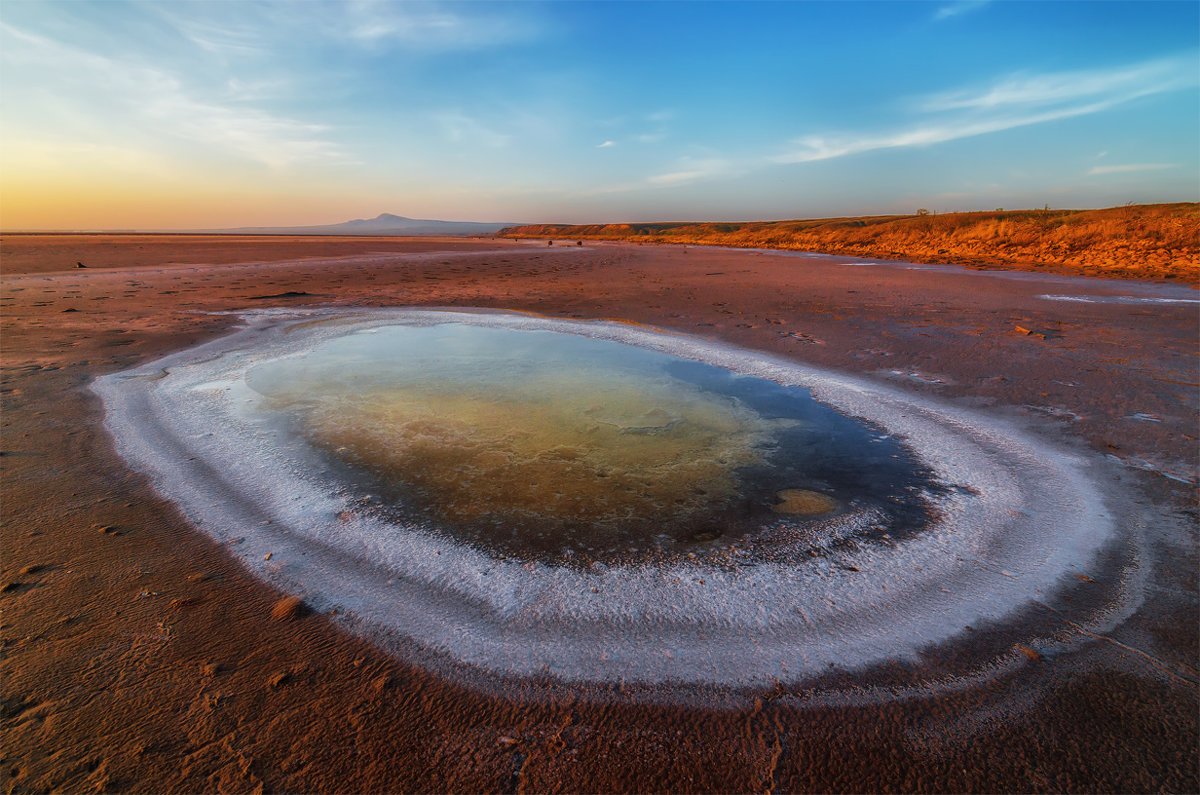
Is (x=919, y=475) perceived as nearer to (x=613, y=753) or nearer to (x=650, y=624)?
(x=650, y=624)

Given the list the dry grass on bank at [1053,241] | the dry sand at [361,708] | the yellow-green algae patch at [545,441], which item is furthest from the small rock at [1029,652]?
the dry grass on bank at [1053,241]

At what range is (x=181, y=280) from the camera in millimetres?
17703

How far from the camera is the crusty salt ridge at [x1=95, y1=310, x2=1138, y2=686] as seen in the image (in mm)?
2400

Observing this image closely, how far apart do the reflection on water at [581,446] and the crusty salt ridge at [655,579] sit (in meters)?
0.34

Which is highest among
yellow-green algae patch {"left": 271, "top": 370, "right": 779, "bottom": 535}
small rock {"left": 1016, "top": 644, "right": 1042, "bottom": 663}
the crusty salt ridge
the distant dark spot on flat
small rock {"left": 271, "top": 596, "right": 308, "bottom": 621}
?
the distant dark spot on flat

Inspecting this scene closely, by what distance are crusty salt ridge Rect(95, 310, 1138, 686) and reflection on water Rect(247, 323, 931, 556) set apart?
34 centimetres

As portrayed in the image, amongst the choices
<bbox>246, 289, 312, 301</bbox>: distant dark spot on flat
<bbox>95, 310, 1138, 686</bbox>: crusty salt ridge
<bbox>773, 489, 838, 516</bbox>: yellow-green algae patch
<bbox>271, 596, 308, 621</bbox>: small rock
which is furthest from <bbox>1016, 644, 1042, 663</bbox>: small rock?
<bbox>246, 289, 312, 301</bbox>: distant dark spot on flat

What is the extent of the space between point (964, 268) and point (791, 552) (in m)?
23.9

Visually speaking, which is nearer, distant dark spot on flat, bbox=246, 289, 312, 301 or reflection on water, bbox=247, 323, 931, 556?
reflection on water, bbox=247, 323, 931, 556

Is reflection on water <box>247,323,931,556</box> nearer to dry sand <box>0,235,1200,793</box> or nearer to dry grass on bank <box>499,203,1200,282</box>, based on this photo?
dry sand <box>0,235,1200,793</box>

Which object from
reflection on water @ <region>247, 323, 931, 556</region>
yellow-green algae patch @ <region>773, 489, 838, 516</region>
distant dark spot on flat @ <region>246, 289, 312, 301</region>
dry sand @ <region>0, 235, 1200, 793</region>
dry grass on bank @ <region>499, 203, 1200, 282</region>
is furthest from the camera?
dry grass on bank @ <region>499, 203, 1200, 282</region>

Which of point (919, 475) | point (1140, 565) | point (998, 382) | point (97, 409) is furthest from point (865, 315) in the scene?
point (97, 409)

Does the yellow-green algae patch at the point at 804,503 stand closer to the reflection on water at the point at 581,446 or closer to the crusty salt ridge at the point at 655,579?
the reflection on water at the point at 581,446

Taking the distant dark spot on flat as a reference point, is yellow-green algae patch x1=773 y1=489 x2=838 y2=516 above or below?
below
